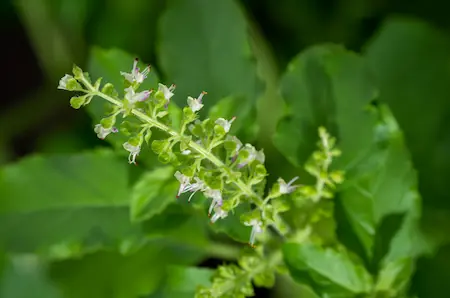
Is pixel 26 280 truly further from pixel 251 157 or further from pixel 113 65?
pixel 251 157

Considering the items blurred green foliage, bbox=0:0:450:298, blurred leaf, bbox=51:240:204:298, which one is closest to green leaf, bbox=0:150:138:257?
blurred green foliage, bbox=0:0:450:298

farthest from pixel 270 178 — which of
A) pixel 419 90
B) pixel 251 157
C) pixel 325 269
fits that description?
pixel 251 157

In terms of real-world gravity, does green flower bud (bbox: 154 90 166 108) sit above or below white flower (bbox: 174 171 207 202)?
above

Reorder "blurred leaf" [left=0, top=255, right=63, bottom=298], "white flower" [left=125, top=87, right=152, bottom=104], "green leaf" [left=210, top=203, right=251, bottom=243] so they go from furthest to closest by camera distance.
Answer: "blurred leaf" [left=0, top=255, right=63, bottom=298] → "green leaf" [left=210, top=203, right=251, bottom=243] → "white flower" [left=125, top=87, right=152, bottom=104]

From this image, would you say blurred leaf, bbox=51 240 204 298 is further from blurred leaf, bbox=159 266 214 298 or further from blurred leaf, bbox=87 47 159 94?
blurred leaf, bbox=87 47 159 94

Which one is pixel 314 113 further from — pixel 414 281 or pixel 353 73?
pixel 414 281

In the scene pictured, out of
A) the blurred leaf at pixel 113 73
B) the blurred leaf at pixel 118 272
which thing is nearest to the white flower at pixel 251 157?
the blurred leaf at pixel 113 73

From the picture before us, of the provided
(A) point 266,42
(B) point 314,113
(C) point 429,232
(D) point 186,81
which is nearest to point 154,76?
(D) point 186,81
